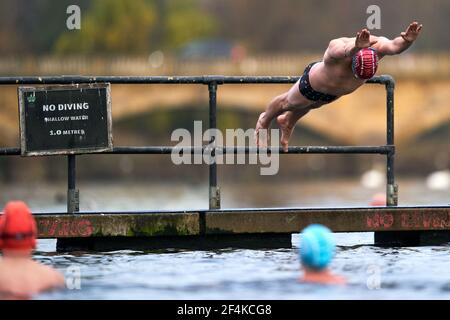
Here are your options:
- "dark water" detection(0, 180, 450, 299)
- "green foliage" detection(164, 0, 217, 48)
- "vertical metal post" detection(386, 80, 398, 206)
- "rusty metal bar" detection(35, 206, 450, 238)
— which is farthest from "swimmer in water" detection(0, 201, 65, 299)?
"green foliage" detection(164, 0, 217, 48)

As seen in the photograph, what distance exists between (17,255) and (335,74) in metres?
4.01

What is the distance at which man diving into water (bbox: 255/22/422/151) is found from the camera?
1062 centimetres

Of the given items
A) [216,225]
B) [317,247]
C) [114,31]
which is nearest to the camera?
[317,247]

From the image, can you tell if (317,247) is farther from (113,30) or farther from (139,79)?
(113,30)

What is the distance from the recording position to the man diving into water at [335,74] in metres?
10.6

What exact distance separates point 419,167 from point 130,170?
52.1 feet

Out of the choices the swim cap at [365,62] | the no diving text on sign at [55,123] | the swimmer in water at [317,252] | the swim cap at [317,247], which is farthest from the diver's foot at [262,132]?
the swim cap at [317,247]

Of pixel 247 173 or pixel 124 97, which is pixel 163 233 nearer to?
pixel 124 97

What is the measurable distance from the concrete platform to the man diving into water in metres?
0.71

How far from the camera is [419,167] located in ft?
255

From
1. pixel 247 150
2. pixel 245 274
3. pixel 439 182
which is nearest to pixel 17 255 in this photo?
pixel 245 274

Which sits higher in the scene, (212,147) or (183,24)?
(183,24)

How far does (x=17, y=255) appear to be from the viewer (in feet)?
26.4

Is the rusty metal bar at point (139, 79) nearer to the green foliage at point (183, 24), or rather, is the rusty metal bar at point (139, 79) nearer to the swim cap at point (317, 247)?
the swim cap at point (317, 247)
